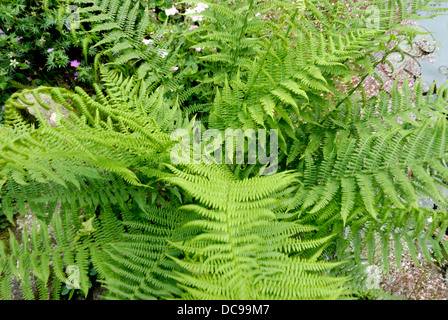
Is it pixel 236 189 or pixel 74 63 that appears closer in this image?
pixel 236 189

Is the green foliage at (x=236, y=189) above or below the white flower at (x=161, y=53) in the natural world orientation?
below

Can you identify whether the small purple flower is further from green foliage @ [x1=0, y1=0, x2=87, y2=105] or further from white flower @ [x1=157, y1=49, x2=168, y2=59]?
white flower @ [x1=157, y1=49, x2=168, y2=59]

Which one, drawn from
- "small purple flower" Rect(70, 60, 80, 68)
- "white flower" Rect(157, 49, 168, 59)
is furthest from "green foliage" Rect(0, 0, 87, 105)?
"white flower" Rect(157, 49, 168, 59)

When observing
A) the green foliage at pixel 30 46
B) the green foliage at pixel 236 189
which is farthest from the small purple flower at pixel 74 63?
the green foliage at pixel 236 189

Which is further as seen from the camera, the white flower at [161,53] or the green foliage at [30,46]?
the green foliage at [30,46]

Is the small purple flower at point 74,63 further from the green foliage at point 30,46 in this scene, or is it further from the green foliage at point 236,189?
the green foliage at point 236,189

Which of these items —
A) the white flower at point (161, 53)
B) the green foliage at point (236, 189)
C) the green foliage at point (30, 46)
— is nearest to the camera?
the green foliage at point (236, 189)

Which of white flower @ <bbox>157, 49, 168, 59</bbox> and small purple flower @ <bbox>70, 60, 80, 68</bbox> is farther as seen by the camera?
small purple flower @ <bbox>70, 60, 80, 68</bbox>

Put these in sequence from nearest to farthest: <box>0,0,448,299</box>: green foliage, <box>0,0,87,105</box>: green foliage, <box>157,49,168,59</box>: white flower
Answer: <box>0,0,448,299</box>: green foliage → <box>157,49,168,59</box>: white flower → <box>0,0,87,105</box>: green foliage

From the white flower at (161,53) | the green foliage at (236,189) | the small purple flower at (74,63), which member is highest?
the white flower at (161,53)

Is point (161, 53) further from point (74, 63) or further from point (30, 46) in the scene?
point (30, 46)

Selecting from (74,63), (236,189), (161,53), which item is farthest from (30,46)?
(236,189)

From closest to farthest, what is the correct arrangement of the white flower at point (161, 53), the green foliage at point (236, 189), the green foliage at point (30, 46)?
the green foliage at point (236, 189) < the white flower at point (161, 53) < the green foliage at point (30, 46)
